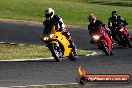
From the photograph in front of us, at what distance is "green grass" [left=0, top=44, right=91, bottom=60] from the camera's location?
2031 centimetres

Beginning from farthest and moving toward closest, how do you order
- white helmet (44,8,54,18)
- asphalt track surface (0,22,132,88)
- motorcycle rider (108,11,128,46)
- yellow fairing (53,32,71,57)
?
motorcycle rider (108,11,128,46) → yellow fairing (53,32,71,57) → white helmet (44,8,54,18) → asphalt track surface (0,22,132,88)

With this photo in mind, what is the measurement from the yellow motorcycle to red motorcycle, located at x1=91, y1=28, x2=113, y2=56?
2619 millimetres

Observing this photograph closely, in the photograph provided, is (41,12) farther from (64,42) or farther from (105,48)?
(64,42)

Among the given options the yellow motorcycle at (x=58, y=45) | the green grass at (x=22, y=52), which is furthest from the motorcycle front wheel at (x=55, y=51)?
the green grass at (x=22, y=52)

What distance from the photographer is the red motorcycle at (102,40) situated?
21.9 metres

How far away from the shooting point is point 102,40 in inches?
871

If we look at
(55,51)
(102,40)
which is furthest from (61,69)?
(102,40)

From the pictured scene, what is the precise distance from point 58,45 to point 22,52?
3213 mm

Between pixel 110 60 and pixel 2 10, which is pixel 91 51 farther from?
pixel 2 10

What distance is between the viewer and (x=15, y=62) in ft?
60.2

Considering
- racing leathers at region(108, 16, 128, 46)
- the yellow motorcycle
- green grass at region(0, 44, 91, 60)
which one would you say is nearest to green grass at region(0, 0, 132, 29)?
racing leathers at region(108, 16, 128, 46)

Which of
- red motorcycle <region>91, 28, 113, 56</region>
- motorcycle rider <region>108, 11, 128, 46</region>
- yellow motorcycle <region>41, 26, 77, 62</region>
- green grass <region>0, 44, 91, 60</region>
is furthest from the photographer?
motorcycle rider <region>108, 11, 128, 46</region>

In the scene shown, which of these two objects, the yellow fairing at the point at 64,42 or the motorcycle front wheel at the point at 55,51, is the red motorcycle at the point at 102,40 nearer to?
the yellow fairing at the point at 64,42

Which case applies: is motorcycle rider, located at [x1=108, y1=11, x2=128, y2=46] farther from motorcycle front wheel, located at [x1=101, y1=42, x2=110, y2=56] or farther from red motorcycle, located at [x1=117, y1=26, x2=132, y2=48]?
motorcycle front wheel, located at [x1=101, y1=42, x2=110, y2=56]
